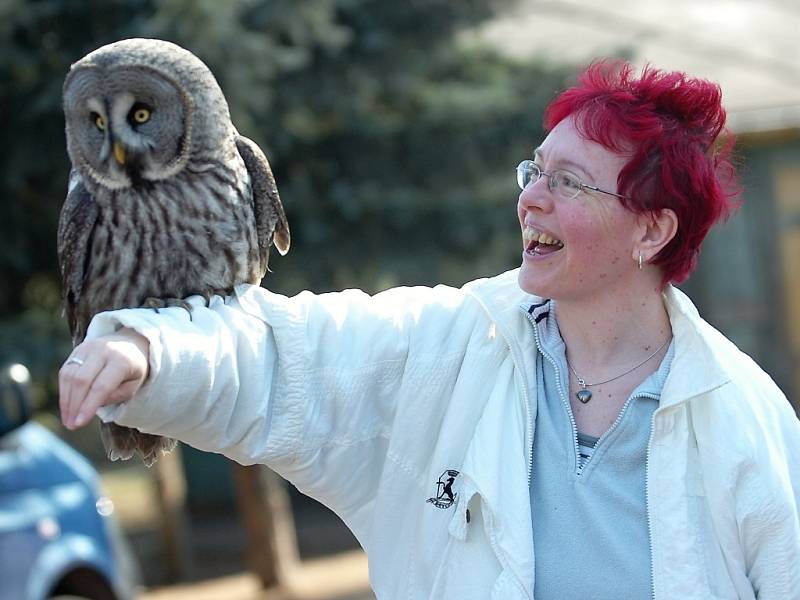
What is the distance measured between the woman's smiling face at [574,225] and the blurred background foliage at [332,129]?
150 inches

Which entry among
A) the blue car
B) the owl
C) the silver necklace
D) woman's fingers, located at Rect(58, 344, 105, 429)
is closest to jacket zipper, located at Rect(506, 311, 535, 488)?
the silver necklace

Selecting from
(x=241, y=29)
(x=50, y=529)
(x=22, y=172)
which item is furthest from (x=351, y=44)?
(x=50, y=529)

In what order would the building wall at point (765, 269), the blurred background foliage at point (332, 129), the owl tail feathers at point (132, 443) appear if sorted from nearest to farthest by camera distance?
the owl tail feathers at point (132, 443) < the blurred background foliage at point (332, 129) < the building wall at point (765, 269)

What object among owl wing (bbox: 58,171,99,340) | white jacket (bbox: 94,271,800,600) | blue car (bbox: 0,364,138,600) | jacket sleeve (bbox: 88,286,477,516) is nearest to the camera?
jacket sleeve (bbox: 88,286,477,516)

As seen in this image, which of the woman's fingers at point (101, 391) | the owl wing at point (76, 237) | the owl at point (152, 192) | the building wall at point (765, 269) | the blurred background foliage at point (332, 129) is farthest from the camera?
the building wall at point (765, 269)

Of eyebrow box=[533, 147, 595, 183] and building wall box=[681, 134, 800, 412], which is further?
building wall box=[681, 134, 800, 412]

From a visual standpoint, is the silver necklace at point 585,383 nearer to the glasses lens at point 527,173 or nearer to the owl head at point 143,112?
the glasses lens at point 527,173

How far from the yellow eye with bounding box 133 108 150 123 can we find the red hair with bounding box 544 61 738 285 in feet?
3.95

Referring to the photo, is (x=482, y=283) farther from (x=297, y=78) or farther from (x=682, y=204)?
(x=297, y=78)

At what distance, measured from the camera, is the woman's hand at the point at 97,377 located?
65.6 inches

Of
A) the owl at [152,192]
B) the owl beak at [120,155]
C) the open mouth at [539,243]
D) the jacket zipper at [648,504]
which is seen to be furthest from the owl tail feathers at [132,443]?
the jacket zipper at [648,504]

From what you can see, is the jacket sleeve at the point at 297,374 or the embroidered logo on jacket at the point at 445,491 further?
the embroidered logo on jacket at the point at 445,491

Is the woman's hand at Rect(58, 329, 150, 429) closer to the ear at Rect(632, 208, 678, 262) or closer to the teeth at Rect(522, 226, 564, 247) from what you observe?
the teeth at Rect(522, 226, 564, 247)

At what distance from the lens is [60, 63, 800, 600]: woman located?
2.14 metres
